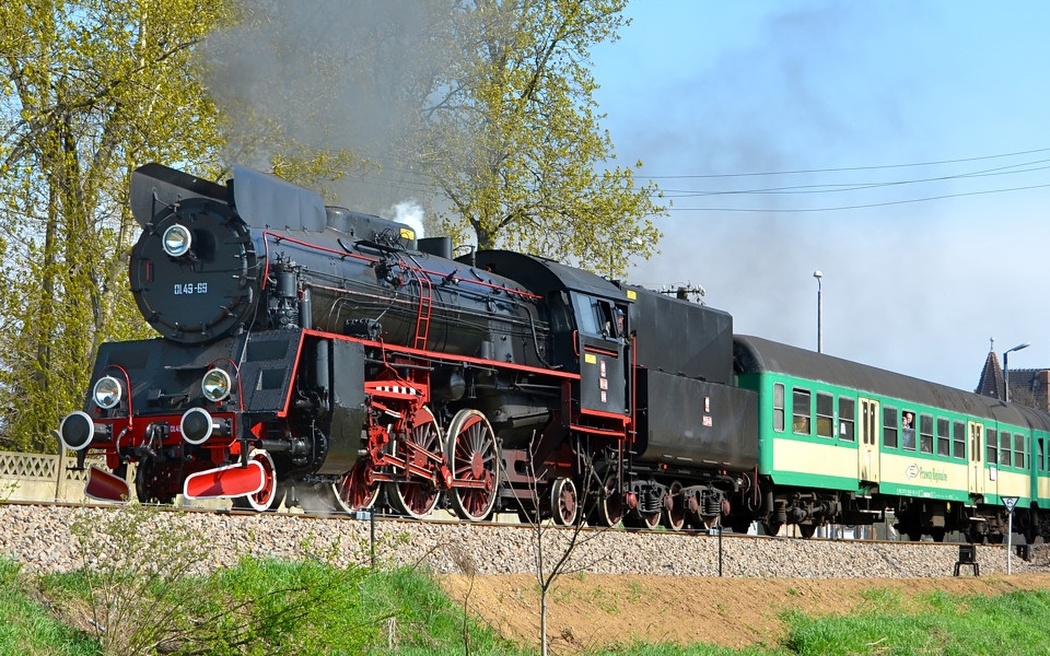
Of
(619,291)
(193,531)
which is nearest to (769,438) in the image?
(619,291)

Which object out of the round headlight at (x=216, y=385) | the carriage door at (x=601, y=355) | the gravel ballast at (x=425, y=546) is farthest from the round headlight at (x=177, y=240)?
the carriage door at (x=601, y=355)

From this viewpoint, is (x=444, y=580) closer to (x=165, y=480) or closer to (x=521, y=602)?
(x=521, y=602)

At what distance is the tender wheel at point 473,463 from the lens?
16.3 m

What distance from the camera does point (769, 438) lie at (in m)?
22.6

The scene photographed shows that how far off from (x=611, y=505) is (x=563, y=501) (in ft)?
4.23

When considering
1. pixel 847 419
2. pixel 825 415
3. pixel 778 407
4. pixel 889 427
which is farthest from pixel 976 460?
pixel 778 407

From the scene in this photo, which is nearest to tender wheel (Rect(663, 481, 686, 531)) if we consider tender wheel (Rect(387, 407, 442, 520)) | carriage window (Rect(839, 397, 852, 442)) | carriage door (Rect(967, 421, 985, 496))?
carriage window (Rect(839, 397, 852, 442))

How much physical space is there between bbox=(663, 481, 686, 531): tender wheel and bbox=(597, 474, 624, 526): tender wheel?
1332mm

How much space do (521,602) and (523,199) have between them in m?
16.3

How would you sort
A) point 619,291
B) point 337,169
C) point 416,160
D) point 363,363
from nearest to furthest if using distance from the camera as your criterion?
1. point 363,363
2. point 619,291
3. point 337,169
4. point 416,160

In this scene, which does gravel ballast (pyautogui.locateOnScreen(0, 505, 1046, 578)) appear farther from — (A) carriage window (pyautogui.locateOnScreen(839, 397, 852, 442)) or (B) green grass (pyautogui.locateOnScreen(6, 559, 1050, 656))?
(A) carriage window (pyautogui.locateOnScreen(839, 397, 852, 442))

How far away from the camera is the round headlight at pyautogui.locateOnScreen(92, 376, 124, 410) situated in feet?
47.4

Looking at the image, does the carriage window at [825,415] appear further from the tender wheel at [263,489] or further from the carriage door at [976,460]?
the tender wheel at [263,489]

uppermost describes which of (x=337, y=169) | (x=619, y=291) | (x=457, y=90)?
(x=457, y=90)
